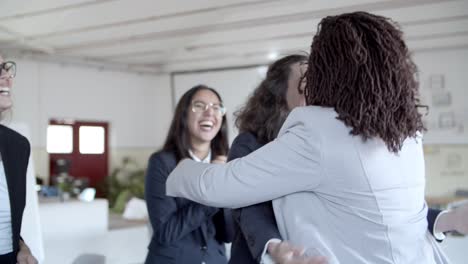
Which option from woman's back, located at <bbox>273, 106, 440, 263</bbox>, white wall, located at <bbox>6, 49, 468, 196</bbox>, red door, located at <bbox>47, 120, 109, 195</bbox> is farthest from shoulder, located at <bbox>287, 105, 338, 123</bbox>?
red door, located at <bbox>47, 120, 109, 195</bbox>

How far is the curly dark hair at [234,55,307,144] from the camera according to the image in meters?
1.68

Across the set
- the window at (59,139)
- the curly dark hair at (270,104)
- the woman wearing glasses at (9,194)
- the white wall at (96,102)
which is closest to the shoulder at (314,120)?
the curly dark hair at (270,104)

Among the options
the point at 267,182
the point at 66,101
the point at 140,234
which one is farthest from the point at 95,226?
the point at 66,101

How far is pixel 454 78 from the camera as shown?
792 cm

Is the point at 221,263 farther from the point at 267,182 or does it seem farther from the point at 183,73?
the point at 183,73

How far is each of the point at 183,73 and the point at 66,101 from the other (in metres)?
2.29

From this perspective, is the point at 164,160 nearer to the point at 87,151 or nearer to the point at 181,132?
the point at 181,132

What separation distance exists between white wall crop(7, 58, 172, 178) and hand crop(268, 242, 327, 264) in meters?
7.33

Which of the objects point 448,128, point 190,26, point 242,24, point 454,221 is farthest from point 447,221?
point 448,128

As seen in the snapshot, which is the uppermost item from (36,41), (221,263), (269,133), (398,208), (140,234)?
(36,41)

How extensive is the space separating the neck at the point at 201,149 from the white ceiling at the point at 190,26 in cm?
376

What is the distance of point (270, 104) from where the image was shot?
1.75m

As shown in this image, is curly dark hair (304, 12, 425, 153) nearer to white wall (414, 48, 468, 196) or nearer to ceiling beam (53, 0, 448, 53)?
ceiling beam (53, 0, 448, 53)

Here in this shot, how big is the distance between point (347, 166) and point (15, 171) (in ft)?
4.40
